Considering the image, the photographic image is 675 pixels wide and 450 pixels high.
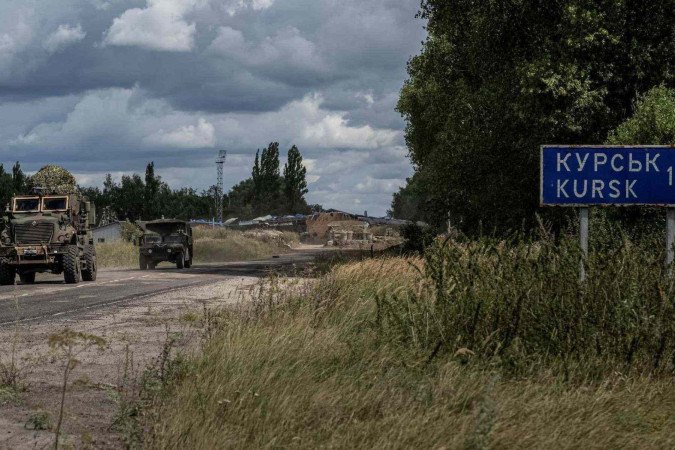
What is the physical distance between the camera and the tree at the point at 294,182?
403 ft

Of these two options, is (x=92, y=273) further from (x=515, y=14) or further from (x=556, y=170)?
(x=556, y=170)

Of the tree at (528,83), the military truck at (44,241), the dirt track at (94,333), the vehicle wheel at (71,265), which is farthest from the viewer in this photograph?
the military truck at (44,241)

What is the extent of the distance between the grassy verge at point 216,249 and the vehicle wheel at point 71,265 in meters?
19.5

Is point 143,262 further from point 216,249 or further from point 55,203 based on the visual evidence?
point 216,249

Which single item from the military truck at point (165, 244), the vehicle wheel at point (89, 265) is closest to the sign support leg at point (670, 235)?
the vehicle wheel at point (89, 265)

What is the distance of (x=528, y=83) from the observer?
2389cm

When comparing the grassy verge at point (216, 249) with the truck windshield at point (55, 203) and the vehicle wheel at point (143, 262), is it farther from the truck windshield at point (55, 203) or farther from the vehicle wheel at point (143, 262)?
the truck windshield at point (55, 203)

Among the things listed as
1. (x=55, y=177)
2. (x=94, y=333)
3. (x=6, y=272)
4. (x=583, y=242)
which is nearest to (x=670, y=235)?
(x=583, y=242)

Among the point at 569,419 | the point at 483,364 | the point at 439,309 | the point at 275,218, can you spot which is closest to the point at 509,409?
the point at 569,419

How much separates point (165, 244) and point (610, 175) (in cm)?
2962

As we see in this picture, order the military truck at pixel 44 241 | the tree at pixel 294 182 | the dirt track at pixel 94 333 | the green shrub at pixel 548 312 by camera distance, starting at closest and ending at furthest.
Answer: the dirt track at pixel 94 333
the green shrub at pixel 548 312
the military truck at pixel 44 241
the tree at pixel 294 182

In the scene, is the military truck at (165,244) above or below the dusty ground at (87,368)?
above

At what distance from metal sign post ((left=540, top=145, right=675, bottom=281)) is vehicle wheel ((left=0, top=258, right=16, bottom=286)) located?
786 inches

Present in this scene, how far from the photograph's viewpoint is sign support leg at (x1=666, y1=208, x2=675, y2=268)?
859cm
